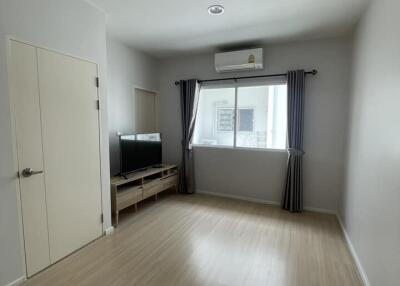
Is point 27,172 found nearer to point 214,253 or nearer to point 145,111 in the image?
point 214,253

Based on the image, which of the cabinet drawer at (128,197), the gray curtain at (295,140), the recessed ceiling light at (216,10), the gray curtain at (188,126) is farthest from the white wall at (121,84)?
the gray curtain at (295,140)

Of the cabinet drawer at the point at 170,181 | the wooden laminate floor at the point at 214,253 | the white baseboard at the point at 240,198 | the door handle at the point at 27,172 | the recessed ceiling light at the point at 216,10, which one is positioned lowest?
the wooden laminate floor at the point at 214,253

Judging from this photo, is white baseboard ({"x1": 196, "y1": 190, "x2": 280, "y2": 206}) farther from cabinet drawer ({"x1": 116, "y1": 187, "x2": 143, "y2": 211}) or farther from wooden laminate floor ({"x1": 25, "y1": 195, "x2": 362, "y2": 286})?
cabinet drawer ({"x1": 116, "y1": 187, "x2": 143, "y2": 211})

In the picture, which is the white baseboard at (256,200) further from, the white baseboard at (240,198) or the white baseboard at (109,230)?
the white baseboard at (109,230)

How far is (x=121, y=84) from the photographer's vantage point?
365 centimetres

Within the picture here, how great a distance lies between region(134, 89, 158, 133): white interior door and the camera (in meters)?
4.09

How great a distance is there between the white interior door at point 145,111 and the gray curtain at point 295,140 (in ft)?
8.35

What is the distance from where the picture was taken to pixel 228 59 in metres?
3.66

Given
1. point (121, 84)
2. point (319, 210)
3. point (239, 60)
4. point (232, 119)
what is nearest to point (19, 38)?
point (121, 84)

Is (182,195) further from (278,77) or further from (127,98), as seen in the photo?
(278,77)

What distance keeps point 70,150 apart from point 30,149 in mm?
394

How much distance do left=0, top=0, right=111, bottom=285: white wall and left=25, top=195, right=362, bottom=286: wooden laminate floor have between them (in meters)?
0.36

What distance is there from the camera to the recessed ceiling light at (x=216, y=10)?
2469mm

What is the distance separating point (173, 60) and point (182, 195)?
2648 millimetres
